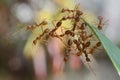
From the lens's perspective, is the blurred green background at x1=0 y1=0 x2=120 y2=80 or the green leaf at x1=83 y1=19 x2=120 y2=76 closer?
the green leaf at x1=83 y1=19 x2=120 y2=76

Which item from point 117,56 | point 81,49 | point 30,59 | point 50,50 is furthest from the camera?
point 30,59

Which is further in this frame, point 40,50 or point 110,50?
point 40,50

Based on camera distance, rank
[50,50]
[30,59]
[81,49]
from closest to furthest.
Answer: [81,49] → [50,50] → [30,59]

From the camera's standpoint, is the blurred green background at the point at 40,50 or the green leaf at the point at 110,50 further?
the blurred green background at the point at 40,50

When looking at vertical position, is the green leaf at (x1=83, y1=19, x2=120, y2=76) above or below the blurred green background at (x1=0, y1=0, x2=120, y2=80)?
below

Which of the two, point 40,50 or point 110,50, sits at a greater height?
point 40,50

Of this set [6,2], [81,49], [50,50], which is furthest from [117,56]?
[6,2]

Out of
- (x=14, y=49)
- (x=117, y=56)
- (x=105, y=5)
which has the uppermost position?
(x=105, y=5)

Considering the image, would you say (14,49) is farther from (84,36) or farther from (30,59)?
(84,36)

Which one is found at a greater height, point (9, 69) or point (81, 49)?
point (9, 69)

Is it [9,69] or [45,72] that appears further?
[9,69]

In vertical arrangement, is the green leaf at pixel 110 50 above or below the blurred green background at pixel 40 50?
below
